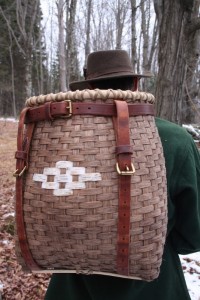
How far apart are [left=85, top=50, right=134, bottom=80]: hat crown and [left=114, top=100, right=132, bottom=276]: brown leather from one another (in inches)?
21.0

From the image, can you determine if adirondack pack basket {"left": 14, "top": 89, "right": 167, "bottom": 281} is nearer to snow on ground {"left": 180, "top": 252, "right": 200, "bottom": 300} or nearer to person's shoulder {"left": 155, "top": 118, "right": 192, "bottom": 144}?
person's shoulder {"left": 155, "top": 118, "right": 192, "bottom": 144}

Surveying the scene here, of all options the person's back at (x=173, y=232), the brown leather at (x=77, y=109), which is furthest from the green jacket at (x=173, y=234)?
the brown leather at (x=77, y=109)

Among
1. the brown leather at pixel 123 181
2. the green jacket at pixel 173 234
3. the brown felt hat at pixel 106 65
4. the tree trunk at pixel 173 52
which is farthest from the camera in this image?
the tree trunk at pixel 173 52

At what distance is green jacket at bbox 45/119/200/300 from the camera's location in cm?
124

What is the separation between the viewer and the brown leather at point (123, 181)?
0.86 meters

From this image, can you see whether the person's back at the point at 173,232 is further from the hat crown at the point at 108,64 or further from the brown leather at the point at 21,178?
the brown leather at the point at 21,178

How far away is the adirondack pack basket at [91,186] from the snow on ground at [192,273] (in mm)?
2436

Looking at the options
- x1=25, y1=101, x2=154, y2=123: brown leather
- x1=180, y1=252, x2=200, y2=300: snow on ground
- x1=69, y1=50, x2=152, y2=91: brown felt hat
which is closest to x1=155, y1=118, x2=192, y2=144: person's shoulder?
x1=69, y1=50, x2=152, y2=91: brown felt hat

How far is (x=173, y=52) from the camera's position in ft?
10.1

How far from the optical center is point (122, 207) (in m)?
0.86

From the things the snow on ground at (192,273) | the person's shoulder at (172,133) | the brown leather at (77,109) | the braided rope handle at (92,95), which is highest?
the braided rope handle at (92,95)

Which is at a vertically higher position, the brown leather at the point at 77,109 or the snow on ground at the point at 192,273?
the brown leather at the point at 77,109

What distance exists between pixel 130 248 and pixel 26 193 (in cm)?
35

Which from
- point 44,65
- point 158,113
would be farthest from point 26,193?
point 44,65
